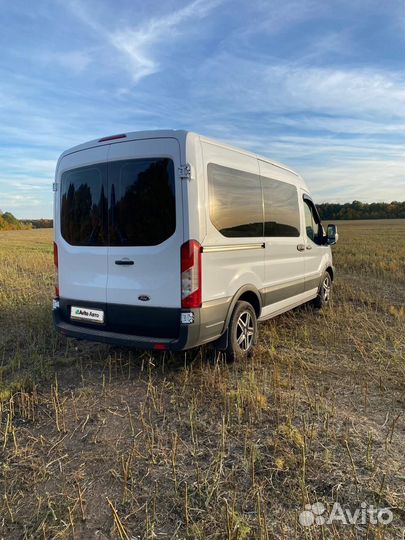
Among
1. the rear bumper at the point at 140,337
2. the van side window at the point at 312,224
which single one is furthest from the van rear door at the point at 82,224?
the van side window at the point at 312,224

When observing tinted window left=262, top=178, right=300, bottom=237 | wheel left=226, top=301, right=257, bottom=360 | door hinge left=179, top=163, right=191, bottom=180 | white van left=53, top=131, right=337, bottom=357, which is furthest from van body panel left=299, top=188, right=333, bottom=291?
door hinge left=179, top=163, right=191, bottom=180

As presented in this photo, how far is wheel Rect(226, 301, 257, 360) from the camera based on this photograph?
4539mm

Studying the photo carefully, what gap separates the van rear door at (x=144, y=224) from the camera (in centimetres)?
388

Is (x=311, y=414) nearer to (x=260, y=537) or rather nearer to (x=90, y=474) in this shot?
(x=260, y=537)

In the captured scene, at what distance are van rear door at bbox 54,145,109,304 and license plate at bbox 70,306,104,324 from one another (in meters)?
0.10

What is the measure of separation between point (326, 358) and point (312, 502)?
106 inches

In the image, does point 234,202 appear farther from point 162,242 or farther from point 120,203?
point 120,203

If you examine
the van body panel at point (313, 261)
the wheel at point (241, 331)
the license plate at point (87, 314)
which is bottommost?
the wheel at point (241, 331)

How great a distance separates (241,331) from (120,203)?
1986mm

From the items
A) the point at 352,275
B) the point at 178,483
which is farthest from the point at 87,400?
the point at 352,275

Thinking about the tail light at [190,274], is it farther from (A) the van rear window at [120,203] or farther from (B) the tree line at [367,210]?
(B) the tree line at [367,210]

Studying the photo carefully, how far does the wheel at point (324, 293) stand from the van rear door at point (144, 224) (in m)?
4.35

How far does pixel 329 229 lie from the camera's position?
23.7 ft

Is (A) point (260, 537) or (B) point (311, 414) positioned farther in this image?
(B) point (311, 414)
